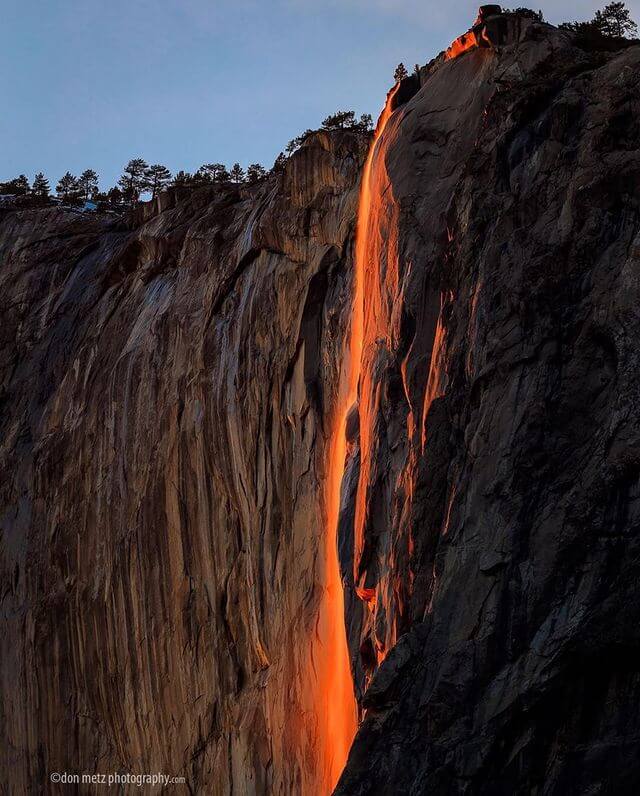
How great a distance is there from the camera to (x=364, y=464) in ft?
63.7

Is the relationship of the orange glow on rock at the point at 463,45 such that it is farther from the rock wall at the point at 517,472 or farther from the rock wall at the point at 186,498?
the rock wall at the point at 186,498

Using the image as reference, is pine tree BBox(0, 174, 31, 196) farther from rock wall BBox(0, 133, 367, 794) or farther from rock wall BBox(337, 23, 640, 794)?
rock wall BBox(337, 23, 640, 794)

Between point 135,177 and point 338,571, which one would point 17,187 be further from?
point 338,571

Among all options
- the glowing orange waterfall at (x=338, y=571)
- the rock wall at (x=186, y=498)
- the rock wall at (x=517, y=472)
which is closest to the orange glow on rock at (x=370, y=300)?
the glowing orange waterfall at (x=338, y=571)

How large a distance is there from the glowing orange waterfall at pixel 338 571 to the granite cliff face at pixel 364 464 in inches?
6.0

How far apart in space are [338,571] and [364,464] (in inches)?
138

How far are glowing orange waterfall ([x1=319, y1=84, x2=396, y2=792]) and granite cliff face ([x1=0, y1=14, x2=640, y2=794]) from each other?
151 mm

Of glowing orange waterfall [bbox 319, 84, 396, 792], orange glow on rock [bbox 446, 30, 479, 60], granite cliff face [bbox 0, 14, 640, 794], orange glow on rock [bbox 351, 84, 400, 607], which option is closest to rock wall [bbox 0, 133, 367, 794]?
granite cliff face [bbox 0, 14, 640, 794]

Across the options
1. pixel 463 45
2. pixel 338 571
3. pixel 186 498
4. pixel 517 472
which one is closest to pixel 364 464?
pixel 338 571

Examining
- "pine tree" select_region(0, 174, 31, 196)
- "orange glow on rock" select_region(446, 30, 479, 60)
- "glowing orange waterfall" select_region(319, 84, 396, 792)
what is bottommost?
"glowing orange waterfall" select_region(319, 84, 396, 792)

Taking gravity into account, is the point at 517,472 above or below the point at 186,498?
below

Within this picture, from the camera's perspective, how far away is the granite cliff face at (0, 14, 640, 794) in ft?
49.3

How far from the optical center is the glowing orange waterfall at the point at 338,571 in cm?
2133

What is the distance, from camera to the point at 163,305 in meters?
32.0
